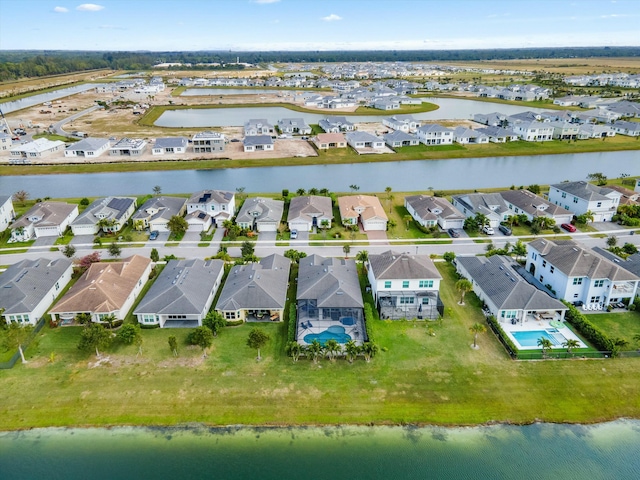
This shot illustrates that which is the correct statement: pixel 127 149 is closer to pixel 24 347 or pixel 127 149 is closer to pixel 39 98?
pixel 24 347

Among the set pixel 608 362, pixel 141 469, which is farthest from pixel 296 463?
pixel 608 362

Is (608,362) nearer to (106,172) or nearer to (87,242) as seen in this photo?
(87,242)

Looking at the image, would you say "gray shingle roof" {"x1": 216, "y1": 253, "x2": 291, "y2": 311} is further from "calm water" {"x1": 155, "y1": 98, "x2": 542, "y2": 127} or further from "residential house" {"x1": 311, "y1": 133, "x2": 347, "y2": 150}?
"calm water" {"x1": 155, "y1": 98, "x2": 542, "y2": 127}

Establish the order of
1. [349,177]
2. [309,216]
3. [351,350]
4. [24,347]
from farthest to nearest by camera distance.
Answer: [349,177] < [309,216] < [24,347] < [351,350]

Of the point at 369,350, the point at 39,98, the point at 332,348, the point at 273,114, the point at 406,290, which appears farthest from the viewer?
the point at 39,98

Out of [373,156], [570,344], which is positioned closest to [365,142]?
[373,156]

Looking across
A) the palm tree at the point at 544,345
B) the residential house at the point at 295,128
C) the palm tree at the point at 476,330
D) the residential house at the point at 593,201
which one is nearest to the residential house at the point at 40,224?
the palm tree at the point at 476,330

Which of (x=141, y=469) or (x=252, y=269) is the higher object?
(x=252, y=269)
